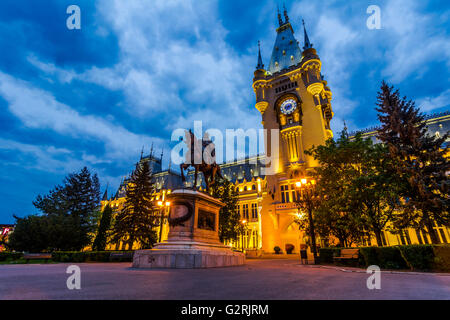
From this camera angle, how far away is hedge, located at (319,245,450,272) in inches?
383

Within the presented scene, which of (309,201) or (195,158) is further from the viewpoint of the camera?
(309,201)

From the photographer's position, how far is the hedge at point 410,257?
31.9 ft

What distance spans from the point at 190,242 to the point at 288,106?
133 feet

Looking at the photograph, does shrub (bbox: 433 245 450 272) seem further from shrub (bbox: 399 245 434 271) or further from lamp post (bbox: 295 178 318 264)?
lamp post (bbox: 295 178 318 264)

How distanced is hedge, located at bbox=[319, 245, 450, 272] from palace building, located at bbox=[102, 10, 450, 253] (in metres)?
23.7

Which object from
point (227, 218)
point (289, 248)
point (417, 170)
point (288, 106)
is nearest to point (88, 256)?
point (227, 218)

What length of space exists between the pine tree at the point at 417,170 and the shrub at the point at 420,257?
653 centimetres

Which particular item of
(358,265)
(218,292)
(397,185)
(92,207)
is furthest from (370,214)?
(92,207)

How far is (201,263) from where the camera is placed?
35.6 ft

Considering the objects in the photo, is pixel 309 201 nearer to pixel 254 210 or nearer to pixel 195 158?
pixel 195 158

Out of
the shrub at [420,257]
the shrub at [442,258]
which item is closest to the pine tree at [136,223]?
the shrub at [420,257]

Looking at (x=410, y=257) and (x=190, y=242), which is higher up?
(x=190, y=242)

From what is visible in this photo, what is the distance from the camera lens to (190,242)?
38.2 feet

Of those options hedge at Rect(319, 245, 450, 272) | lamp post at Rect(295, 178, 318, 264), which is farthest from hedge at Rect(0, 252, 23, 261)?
hedge at Rect(319, 245, 450, 272)
